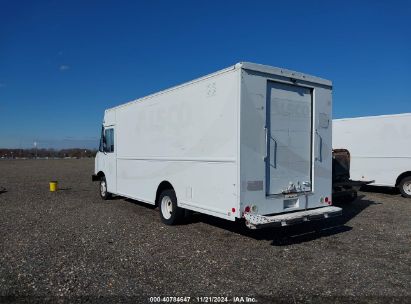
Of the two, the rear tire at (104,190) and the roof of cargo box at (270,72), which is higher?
the roof of cargo box at (270,72)

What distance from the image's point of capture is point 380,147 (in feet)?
45.1

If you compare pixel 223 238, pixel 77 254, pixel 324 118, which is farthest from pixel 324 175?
pixel 77 254

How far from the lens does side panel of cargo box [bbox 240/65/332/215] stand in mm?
6617

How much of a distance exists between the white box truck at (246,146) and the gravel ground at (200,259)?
0.65 m

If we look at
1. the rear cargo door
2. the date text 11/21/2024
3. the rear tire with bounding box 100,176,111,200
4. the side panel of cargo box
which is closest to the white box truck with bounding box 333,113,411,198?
the side panel of cargo box

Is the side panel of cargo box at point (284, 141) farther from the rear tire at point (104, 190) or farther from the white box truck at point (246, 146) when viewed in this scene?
the rear tire at point (104, 190)

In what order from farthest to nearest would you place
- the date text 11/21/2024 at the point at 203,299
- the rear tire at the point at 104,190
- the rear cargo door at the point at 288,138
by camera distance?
the rear tire at the point at 104,190 < the rear cargo door at the point at 288,138 < the date text 11/21/2024 at the point at 203,299

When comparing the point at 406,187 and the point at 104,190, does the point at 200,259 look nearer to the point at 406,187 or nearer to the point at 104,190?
the point at 104,190

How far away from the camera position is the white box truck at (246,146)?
6586mm

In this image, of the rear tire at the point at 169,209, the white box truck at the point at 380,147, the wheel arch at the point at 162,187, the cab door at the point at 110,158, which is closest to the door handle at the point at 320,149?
the rear tire at the point at 169,209

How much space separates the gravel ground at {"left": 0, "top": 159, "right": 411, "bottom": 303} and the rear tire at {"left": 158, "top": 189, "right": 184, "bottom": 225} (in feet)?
0.93

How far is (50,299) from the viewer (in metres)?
4.62

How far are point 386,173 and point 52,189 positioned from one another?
13525 millimetres

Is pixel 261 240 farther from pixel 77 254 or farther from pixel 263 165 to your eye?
pixel 77 254
